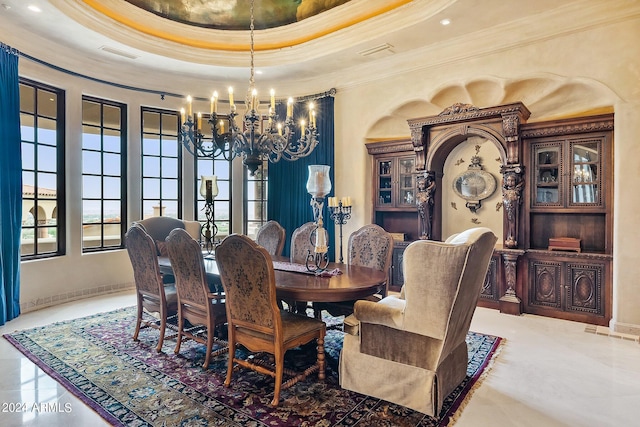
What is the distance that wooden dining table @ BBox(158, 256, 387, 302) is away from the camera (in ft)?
8.28

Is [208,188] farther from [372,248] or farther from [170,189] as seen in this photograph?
[170,189]

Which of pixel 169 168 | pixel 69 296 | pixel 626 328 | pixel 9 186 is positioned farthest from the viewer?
pixel 169 168

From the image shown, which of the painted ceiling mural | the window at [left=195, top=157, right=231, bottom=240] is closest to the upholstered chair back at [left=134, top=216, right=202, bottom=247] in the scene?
the window at [left=195, top=157, right=231, bottom=240]

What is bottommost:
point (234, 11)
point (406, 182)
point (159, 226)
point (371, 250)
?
point (371, 250)

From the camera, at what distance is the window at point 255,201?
6.52m

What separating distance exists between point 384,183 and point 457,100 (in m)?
1.50

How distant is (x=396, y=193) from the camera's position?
5.43 metres

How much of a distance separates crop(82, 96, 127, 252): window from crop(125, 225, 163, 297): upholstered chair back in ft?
7.91

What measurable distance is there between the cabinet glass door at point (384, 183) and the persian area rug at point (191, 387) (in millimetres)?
2502

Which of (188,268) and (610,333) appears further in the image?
(610,333)

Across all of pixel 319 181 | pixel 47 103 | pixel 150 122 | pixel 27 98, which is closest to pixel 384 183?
pixel 319 181

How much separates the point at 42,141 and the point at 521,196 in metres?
5.87

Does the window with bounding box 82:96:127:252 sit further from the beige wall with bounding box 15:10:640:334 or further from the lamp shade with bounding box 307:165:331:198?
the lamp shade with bounding box 307:165:331:198

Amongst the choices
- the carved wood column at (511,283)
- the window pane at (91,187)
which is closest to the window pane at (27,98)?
the window pane at (91,187)
